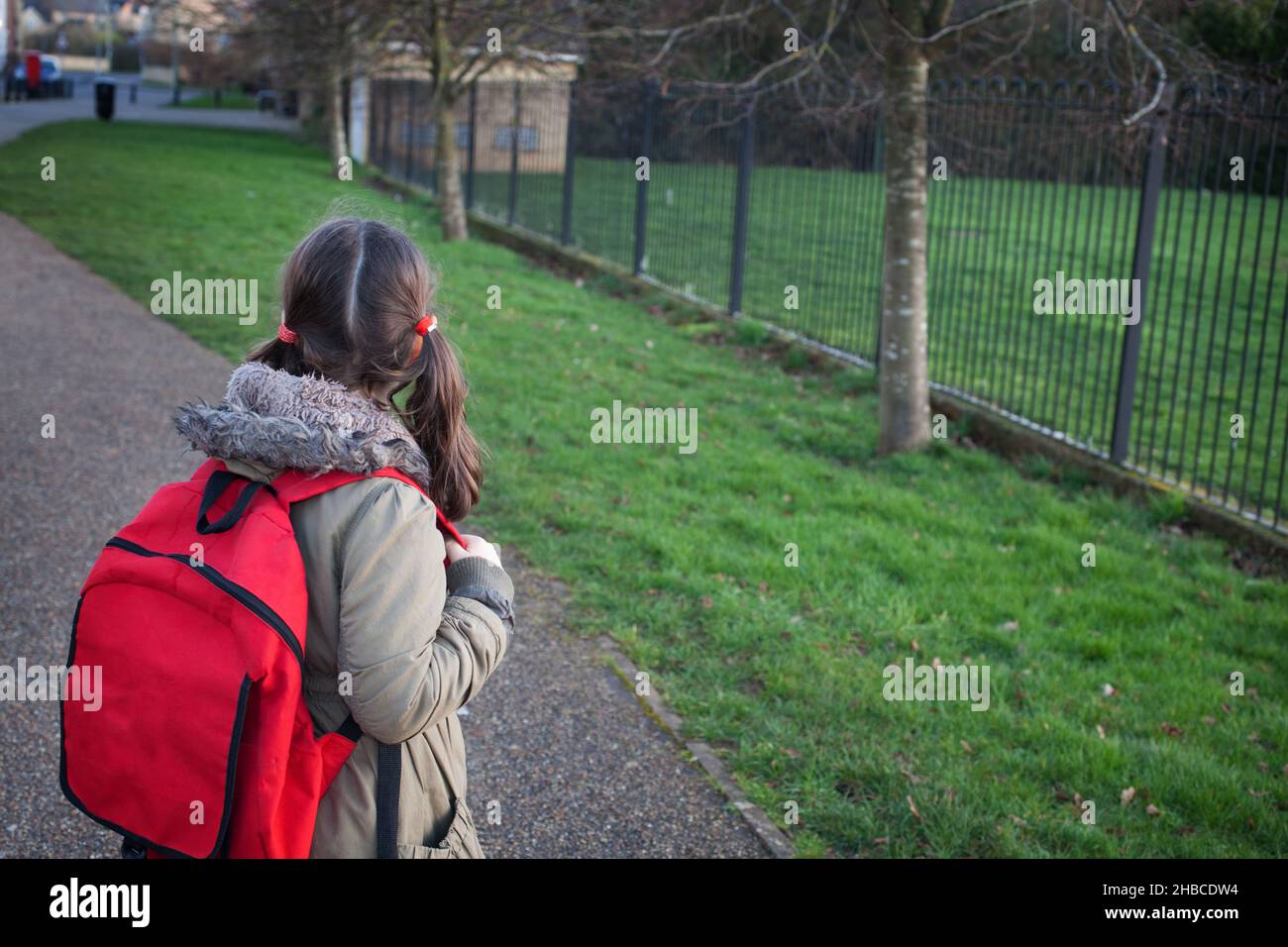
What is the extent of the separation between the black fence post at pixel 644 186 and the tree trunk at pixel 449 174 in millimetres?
4003

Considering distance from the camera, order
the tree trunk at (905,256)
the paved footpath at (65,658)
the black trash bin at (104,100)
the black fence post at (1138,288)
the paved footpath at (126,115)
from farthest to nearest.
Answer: the black trash bin at (104,100), the paved footpath at (126,115), the tree trunk at (905,256), the black fence post at (1138,288), the paved footpath at (65,658)

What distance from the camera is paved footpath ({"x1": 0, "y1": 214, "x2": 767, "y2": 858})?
3.79 meters

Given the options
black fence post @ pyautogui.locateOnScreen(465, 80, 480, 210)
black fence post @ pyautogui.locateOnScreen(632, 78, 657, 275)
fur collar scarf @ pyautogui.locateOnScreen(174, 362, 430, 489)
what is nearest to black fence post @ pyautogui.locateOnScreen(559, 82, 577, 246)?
black fence post @ pyautogui.locateOnScreen(632, 78, 657, 275)

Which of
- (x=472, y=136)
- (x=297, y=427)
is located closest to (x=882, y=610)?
(x=297, y=427)

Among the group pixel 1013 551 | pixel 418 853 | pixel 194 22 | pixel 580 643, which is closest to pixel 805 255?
pixel 1013 551

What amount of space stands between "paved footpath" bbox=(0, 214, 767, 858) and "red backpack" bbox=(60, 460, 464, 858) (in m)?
0.42

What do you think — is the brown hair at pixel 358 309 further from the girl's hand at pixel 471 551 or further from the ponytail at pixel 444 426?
the girl's hand at pixel 471 551

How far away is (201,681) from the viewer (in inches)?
71.1

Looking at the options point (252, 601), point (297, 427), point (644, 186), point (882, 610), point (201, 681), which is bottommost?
point (882, 610)

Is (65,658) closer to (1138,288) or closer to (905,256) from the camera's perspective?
(905,256)

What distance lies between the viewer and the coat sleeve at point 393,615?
194 centimetres

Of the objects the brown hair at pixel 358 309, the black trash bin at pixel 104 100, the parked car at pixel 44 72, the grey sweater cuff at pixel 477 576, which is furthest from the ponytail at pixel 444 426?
the parked car at pixel 44 72

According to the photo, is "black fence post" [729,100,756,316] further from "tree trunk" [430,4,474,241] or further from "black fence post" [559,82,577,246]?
"tree trunk" [430,4,474,241]

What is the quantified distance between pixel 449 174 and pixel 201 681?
16472mm
